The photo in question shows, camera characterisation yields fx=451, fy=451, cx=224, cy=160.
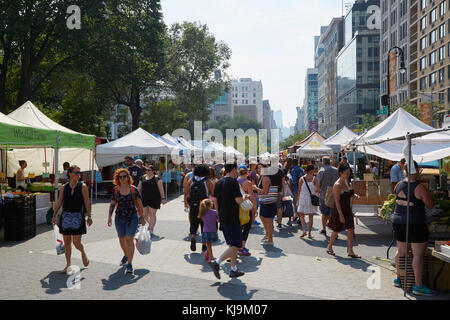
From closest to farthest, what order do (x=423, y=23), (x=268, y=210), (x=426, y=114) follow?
(x=268, y=210) → (x=426, y=114) → (x=423, y=23)

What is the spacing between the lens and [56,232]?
300 inches

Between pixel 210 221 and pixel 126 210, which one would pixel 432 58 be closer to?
pixel 210 221

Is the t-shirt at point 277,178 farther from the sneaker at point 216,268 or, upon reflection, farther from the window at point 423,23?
the window at point 423,23

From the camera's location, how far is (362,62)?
283 ft

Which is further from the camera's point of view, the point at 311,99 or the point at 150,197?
the point at 311,99

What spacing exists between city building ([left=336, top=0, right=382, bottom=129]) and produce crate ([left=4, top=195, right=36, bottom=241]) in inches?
3084

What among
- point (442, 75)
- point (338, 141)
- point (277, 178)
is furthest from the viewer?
point (442, 75)

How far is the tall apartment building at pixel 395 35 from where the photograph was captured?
6675cm

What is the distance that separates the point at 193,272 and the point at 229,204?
4.34 feet

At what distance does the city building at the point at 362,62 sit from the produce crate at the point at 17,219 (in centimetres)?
7834

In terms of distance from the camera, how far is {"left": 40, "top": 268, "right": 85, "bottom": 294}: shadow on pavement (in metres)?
6.34

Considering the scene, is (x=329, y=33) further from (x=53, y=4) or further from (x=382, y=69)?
(x=53, y=4)

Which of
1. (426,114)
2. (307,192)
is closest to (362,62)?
(426,114)
